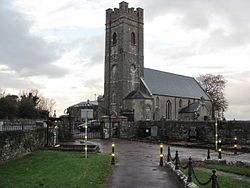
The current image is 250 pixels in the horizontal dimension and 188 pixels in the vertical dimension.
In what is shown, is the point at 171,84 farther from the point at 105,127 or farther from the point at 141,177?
the point at 141,177

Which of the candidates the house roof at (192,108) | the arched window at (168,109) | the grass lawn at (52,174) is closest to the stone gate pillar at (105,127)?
the arched window at (168,109)

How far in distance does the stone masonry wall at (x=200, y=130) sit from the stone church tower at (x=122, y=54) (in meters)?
15.0

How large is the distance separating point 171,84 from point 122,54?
1458 cm

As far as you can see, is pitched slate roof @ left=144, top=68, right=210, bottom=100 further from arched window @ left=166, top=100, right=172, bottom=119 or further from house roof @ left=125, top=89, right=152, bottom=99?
house roof @ left=125, top=89, right=152, bottom=99

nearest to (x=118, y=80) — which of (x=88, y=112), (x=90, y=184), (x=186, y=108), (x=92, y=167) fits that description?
(x=186, y=108)

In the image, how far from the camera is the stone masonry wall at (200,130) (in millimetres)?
34500

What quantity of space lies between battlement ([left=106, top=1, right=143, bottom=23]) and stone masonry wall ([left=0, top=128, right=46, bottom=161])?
38104 mm

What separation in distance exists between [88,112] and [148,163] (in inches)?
197

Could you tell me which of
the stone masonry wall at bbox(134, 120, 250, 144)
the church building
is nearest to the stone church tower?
the church building

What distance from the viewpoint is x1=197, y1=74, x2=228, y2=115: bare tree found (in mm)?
83375

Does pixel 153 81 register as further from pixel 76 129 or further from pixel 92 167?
pixel 92 167

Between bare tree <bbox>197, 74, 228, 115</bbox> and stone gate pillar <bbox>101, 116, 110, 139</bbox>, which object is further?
bare tree <bbox>197, 74, 228, 115</bbox>

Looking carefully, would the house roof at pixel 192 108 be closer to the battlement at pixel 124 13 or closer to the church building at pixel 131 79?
the church building at pixel 131 79

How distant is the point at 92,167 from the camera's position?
16250mm
